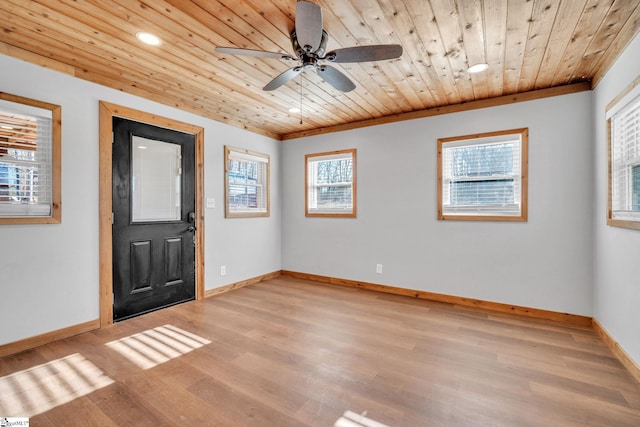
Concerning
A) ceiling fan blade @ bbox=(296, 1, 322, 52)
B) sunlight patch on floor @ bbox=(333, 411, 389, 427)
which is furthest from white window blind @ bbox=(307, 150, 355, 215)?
sunlight patch on floor @ bbox=(333, 411, 389, 427)

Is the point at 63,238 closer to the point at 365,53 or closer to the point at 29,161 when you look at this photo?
the point at 29,161

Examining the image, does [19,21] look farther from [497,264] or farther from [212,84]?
[497,264]

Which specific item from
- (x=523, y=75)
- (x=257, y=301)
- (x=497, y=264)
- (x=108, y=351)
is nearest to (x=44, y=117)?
(x=108, y=351)

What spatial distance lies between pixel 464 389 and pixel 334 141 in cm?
378

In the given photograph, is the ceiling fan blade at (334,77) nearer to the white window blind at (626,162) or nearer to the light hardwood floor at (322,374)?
the white window blind at (626,162)

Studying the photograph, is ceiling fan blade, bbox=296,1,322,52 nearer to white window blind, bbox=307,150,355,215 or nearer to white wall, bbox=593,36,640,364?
white wall, bbox=593,36,640,364

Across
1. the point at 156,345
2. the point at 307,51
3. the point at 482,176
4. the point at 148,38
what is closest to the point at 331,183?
the point at 482,176

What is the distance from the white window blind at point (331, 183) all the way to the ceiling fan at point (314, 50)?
2.36 metres

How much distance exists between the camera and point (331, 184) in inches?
192

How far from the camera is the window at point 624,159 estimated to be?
85.4 inches

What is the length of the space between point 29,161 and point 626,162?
5.05m

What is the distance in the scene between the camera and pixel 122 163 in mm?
3156

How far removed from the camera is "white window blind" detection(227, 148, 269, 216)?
4.46 metres

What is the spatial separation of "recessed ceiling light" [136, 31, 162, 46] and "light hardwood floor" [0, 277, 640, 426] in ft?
8.45
